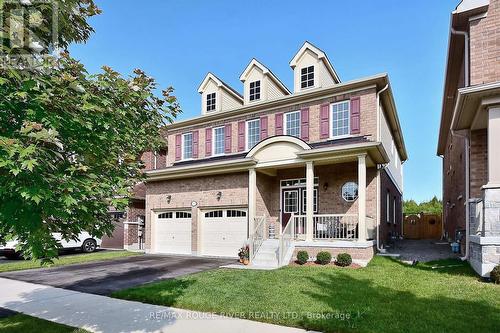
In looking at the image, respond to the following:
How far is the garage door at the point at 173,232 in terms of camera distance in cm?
1653

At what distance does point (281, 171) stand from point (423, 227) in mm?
15265

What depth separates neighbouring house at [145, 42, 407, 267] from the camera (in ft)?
40.9

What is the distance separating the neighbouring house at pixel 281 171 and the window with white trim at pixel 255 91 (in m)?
0.05

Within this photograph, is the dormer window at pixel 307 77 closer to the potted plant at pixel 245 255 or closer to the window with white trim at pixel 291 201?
the window with white trim at pixel 291 201

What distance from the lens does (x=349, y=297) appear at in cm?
695

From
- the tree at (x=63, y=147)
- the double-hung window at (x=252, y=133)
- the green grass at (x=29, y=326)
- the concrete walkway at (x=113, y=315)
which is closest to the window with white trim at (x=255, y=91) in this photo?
the double-hung window at (x=252, y=133)

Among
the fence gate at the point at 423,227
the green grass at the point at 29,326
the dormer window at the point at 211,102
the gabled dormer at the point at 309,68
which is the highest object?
the gabled dormer at the point at 309,68

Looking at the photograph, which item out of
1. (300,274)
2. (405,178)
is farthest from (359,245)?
(405,178)

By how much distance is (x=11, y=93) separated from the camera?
3.09m

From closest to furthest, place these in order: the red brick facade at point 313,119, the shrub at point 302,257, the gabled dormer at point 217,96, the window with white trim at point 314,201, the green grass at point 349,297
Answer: the green grass at point 349,297, the shrub at point 302,257, the red brick facade at point 313,119, the window with white trim at point 314,201, the gabled dormer at point 217,96

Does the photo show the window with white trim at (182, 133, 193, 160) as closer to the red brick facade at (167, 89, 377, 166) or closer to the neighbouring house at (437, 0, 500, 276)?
the red brick facade at (167, 89, 377, 166)

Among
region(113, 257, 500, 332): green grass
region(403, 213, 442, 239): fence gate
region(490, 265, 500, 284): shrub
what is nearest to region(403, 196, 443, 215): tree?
region(403, 213, 442, 239): fence gate

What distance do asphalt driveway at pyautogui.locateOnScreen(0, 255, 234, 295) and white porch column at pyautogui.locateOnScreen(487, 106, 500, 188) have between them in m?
8.89

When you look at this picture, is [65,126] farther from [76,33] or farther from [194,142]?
[194,142]
